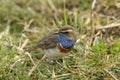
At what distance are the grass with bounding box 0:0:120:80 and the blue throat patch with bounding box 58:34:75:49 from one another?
0.27 metres

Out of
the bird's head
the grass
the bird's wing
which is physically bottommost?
the grass

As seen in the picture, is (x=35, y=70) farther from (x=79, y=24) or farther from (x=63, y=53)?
(x=79, y=24)

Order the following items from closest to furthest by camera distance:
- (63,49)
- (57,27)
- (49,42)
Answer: (63,49) < (49,42) < (57,27)

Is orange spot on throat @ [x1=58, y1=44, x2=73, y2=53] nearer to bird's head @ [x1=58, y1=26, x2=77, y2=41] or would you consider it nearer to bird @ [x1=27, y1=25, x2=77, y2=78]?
bird @ [x1=27, y1=25, x2=77, y2=78]

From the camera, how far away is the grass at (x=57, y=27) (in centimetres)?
567

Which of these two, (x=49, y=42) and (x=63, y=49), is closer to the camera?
(x=63, y=49)

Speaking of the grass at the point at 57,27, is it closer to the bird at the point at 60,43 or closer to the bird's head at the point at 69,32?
the bird at the point at 60,43

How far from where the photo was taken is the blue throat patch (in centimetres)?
575

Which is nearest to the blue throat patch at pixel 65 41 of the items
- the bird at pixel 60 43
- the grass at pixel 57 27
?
the bird at pixel 60 43

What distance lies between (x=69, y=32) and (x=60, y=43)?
19cm

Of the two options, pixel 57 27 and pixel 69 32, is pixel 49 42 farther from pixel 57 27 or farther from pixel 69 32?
pixel 57 27

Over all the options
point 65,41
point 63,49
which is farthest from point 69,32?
point 63,49

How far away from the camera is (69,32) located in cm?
580

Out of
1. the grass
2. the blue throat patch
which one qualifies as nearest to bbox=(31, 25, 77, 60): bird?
the blue throat patch
